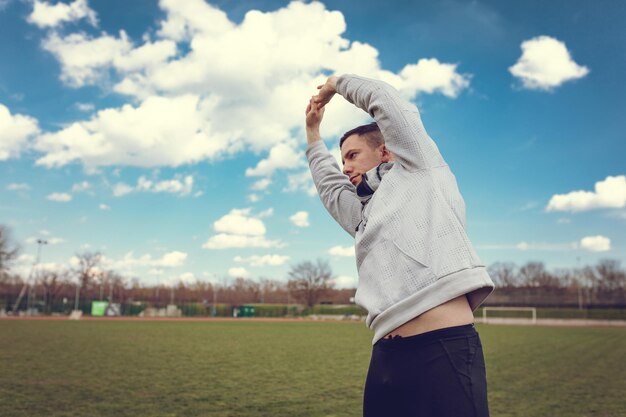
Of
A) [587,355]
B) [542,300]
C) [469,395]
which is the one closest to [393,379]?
[469,395]

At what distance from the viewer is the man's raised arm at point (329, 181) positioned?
2.08 metres

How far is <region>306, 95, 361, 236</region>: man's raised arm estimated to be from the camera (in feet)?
6.84

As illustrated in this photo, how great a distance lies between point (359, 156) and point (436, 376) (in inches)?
36.0

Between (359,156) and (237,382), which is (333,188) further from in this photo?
(237,382)

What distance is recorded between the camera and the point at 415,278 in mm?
1592

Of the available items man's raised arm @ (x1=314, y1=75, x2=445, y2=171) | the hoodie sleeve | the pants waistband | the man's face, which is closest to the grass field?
the hoodie sleeve

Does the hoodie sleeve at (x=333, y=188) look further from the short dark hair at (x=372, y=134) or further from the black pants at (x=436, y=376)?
the black pants at (x=436, y=376)

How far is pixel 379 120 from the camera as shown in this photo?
1753 millimetres

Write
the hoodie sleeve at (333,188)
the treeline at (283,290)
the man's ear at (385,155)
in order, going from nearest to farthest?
1. the man's ear at (385,155)
2. the hoodie sleeve at (333,188)
3. the treeline at (283,290)

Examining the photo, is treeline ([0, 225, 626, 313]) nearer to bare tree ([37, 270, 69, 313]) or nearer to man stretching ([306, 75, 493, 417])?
bare tree ([37, 270, 69, 313])

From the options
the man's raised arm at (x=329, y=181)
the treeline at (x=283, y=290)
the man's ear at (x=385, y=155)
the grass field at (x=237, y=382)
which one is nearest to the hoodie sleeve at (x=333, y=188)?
the man's raised arm at (x=329, y=181)

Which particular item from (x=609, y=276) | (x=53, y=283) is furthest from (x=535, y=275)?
(x=53, y=283)

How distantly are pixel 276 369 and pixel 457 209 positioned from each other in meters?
10.7

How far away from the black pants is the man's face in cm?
72
